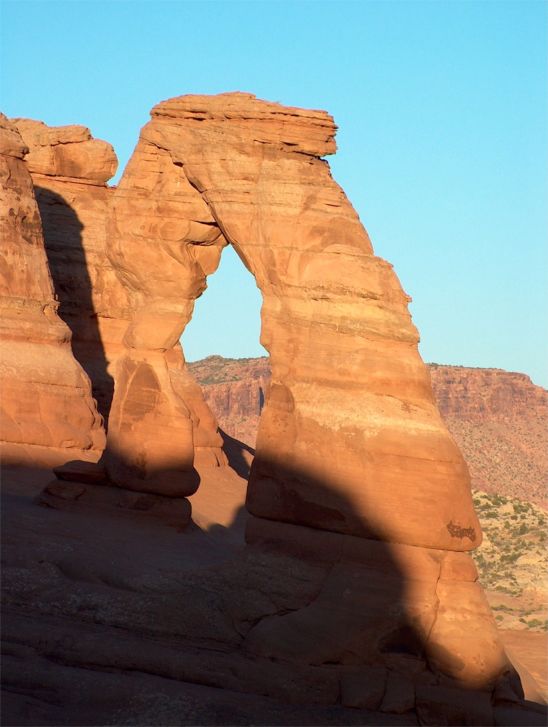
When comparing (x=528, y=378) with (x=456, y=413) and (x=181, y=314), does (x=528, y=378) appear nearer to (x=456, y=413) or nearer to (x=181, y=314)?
(x=456, y=413)

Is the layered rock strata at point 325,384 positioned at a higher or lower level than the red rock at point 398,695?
higher

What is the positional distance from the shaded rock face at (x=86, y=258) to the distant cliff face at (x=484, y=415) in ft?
88.4

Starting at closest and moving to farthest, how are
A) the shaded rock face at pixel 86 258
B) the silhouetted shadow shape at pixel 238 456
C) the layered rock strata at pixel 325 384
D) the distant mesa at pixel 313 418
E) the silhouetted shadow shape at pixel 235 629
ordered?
the silhouetted shadow shape at pixel 235 629 → the distant mesa at pixel 313 418 → the layered rock strata at pixel 325 384 → the shaded rock face at pixel 86 258 → the silhouetted shadow shape at pixel 238 456

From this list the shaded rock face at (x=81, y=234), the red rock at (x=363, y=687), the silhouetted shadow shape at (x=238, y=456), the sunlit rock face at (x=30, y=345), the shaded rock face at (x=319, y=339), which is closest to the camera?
the red rock at (x=363, y=687)

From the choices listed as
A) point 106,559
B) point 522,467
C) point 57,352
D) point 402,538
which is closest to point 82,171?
point 57,352

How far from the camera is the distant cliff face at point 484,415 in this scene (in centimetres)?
5759

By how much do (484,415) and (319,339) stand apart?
49629 millimetres

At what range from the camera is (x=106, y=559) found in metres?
16.3

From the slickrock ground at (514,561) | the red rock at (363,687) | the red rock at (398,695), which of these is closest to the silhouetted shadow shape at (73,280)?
the slickrock ground at (514,561)

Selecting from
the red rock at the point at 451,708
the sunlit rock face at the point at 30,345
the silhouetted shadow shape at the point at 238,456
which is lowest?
the red rock at the point at 451,708

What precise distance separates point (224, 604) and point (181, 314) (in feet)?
19.0

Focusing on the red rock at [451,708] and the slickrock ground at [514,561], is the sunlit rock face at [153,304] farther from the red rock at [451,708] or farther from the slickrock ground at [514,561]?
the slickrock ground at [514,561]

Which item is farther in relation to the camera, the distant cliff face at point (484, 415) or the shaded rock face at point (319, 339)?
the distant cliff face at point (484, 415)

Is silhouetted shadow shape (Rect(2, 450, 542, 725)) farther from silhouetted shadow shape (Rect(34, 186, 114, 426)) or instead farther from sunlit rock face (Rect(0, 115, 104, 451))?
silhouetted shadow shape (Rect(34, 186, 114, 426))
